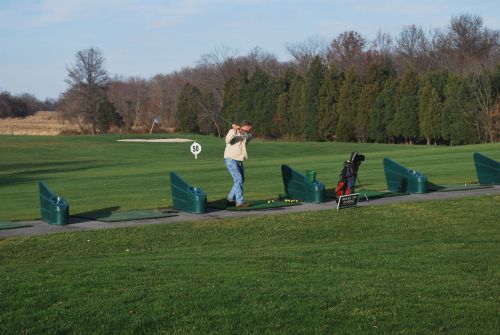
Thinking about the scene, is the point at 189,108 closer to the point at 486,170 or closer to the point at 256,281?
the point at 486,170

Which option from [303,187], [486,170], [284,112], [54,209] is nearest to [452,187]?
[486,170]

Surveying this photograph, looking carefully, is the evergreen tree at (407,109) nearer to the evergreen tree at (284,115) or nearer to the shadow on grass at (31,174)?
the evergreen tree at (284,115)

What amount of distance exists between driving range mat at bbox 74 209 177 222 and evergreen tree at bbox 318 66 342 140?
50994 millimetres

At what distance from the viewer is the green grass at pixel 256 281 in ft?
23.7

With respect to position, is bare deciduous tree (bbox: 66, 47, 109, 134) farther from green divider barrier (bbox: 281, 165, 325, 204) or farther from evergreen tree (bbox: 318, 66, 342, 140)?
green divider barrier (bbox: 281, 165, 325, 204)

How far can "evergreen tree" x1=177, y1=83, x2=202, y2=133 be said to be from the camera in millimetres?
81562

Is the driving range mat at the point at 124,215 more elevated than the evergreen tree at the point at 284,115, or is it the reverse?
the evergreen tree at the point at 284,115

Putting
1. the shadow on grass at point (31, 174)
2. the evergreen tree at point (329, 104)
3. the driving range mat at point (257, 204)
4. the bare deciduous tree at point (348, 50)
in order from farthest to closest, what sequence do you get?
the bare deciduous tree at point (348, 50)
the evergreen tree at point (329, 104)
the shadow on grass at point (31, 174)
the driving range mat at point (257, 204)

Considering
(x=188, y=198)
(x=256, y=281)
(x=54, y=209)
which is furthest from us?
(x=188, y=198)

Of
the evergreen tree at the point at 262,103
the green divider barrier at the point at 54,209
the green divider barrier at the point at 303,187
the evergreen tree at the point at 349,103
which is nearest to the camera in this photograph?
the green divider barrier at the point at 54,209

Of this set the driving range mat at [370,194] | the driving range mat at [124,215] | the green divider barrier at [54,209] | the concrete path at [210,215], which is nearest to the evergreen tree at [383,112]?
the concrete path at [210,215]

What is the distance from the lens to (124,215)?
54.4 feet

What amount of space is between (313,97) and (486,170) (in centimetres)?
4716

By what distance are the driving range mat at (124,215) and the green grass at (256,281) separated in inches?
58.1
